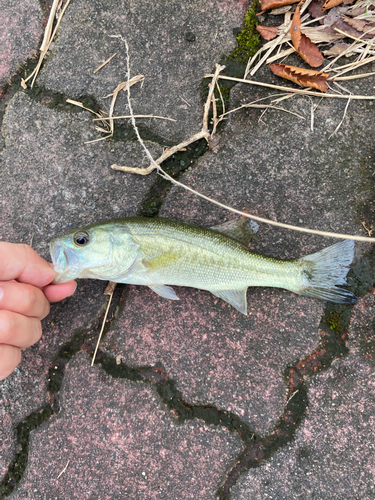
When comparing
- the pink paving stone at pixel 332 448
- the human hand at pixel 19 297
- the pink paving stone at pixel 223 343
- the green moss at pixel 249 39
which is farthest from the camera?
the green moss at pixel 249 39

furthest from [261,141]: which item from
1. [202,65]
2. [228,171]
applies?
[202,65]

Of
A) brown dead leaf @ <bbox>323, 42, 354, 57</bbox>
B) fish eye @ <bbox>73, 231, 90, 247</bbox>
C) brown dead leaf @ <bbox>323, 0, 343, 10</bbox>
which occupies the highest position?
brown dead leaf @ <bbox>323, 0, 343, 10</bbox>

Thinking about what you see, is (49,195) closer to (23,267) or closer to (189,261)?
(23,267)

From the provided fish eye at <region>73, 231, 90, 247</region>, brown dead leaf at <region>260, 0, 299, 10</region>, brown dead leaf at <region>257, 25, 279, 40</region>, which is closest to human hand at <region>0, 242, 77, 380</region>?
fish eye at <region>73, 231, 90, 247</region>

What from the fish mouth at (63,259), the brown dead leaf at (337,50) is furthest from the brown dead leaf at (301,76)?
the fish mouth at (63,259)

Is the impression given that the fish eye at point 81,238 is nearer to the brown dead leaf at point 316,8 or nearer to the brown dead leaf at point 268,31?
the brown dead leaf at point 268,31

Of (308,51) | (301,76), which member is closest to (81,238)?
(301,76)

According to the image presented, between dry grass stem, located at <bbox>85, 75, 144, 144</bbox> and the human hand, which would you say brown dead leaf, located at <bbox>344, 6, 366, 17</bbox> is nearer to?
dry grass stem, located at <bbox>85, 75, 144, 144</bbox>
